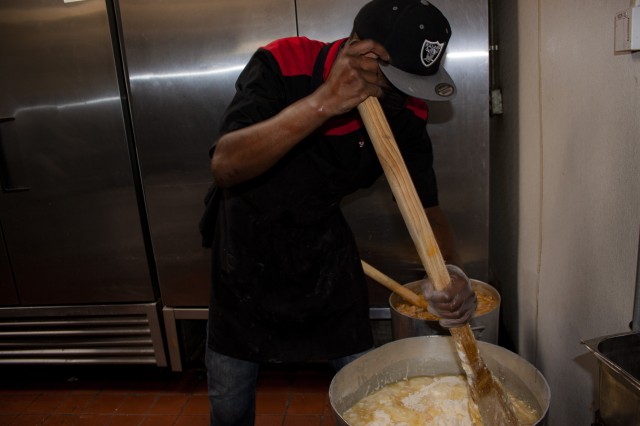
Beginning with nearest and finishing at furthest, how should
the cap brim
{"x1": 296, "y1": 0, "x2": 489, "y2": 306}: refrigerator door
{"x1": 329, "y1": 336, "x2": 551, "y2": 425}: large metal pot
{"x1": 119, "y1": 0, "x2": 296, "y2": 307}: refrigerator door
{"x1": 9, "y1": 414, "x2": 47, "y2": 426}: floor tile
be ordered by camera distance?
the cap brim, {"x1": 329, "y1": 336, "x2": 551, "y2": 425}: large metal pot, {"x1": 296, "y1": 0, "x2": 489, "y2": 306}: refrigerator door, {"x1": 119, "y1": 0, "x2": 296, "y2": 307}: refrigerator door, {"x1": 9, "y1": 414, "x2": 47, "y2": 426}: floor tile

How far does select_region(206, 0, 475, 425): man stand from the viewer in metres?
1.09

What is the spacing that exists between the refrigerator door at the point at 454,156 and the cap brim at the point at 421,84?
951mm

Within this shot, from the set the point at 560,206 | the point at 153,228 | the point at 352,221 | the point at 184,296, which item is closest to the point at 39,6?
the point at 153,228

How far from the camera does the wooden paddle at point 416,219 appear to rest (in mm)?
1071

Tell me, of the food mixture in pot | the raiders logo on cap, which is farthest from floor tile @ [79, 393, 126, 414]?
the raiders logo on cap

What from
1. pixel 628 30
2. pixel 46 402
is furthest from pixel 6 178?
pixel 628 30

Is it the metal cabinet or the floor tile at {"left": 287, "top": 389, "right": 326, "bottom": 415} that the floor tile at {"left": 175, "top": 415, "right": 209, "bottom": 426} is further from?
the metal cabinet

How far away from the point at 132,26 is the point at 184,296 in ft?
4.43

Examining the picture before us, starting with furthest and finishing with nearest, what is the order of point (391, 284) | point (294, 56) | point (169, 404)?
point (169, 404) < point (391, 284) < point (294, 56)

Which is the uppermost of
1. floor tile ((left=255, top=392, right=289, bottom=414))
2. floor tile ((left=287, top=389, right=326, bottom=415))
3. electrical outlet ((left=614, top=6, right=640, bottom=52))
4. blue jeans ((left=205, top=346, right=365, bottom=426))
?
electrical outlet ((left=614, top=6, right=640, bottom=52))

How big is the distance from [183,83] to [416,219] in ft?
5.20

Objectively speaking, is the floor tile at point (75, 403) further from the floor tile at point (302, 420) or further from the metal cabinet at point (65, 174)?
the floor tile at point (302, 420)

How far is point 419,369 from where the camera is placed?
4.91 feet

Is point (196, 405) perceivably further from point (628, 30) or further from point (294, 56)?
point (628, 30)
